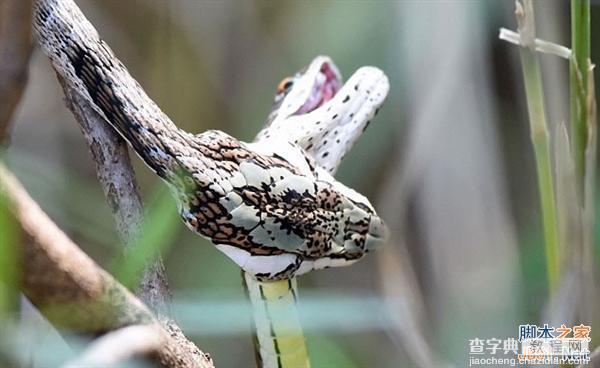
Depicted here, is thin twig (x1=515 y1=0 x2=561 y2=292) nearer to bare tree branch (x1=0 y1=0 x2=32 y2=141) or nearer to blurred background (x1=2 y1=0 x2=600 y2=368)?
blurred background (x1=2 y1=0 x2=600 y2=368)

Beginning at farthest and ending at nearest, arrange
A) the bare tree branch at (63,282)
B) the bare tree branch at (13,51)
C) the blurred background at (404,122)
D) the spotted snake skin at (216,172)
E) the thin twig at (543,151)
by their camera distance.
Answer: the blurred background at (404,122) < the thin twig at (543,151) < the spotted snake skin at (216,172) < the bare tree branch at (63,282) < the bare tree branch at (13,51)

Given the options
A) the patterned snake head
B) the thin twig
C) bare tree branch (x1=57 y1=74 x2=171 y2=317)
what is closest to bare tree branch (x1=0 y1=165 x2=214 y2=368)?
bare tree branch (x1=57 y1=74 x2=171 y2=317)

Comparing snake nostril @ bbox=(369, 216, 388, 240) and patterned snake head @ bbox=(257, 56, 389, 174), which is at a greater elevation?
patterned snake head @ bbox=(257, 56, 389, 174)

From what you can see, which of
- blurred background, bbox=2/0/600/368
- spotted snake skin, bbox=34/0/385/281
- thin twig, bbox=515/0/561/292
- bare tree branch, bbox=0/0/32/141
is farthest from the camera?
blurred background, bbox=2/0/600/368

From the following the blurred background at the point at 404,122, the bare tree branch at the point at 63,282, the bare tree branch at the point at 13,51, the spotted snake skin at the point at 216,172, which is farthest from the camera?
the blurred background at the point at 404,122

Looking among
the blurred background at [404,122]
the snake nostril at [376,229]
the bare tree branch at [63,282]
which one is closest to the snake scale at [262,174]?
the snake nostril at [376,229]

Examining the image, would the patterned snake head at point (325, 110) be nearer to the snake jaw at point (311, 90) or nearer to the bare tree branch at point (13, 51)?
the snake jaw at point (311, 90)

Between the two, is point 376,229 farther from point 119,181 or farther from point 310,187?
point 119,181
